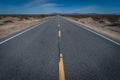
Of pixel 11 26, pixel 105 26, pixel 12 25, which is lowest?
pixel 105 26

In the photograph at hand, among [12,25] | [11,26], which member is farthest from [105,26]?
[12,25]

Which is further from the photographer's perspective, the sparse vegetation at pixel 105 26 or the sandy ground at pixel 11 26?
the sandy ground at pixel 11 26

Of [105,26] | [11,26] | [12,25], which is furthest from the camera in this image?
[12,25]

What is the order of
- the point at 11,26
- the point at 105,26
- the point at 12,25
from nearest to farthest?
1. the point at 11,26
2. the point at 105,26
3. the point at 12,25

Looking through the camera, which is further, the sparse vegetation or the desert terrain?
the desert terrain

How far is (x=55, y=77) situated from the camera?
4027mm

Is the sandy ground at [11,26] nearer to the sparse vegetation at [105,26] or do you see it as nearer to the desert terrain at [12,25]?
the desert terrain at [12,25]

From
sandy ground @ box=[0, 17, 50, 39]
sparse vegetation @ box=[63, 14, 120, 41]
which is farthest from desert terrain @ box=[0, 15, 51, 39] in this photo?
sparse vegetation @ box=[63, 14, 120, 41]

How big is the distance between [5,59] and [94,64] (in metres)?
3.49

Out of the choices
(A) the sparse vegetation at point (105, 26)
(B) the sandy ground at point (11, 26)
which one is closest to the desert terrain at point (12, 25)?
(B) the sandy ground at point (11, 26)

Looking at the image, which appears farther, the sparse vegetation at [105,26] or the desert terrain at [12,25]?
the desert terrain at [12,25]

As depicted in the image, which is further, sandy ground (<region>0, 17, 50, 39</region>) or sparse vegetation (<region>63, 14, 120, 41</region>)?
sandy ground (<region>0, 17, 50, 39</region>)

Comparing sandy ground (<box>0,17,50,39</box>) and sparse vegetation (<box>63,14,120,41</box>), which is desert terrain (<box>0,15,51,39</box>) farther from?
sparse vegetation (<box>63,14,120,41</box>)

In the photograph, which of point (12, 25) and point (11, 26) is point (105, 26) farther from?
point (12, 25)
